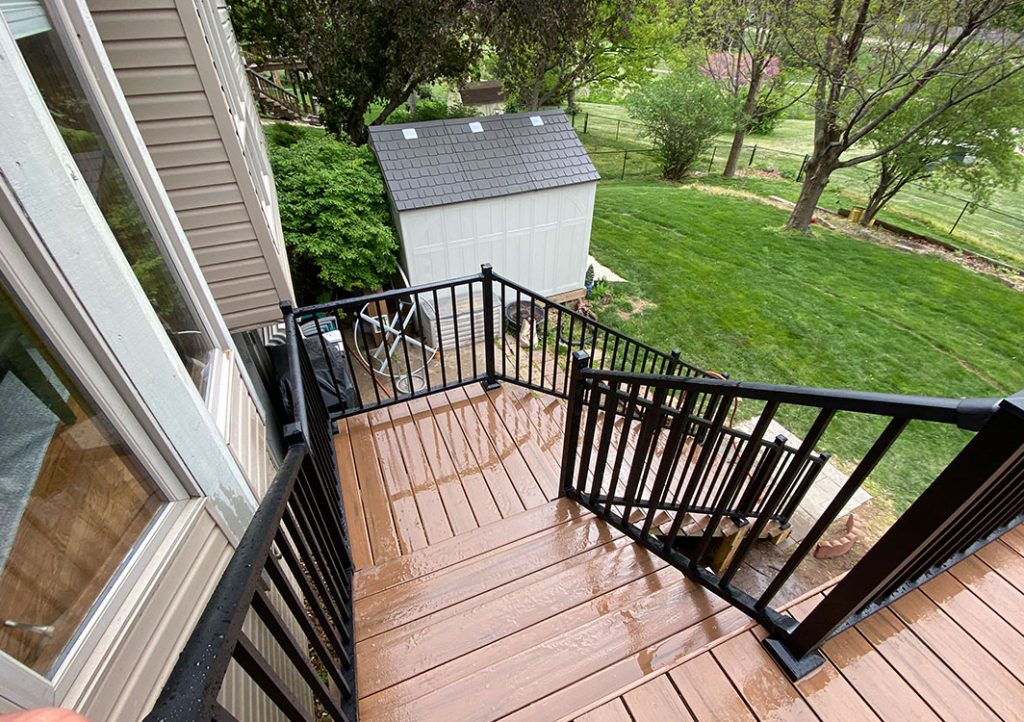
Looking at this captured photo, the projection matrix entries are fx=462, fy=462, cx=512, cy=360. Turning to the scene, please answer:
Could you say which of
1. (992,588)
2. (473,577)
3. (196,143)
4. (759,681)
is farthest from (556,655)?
(196,143)

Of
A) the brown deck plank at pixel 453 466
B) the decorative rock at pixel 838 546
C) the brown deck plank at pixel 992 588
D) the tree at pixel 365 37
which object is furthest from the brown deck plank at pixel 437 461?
the tree at pixel 365 37

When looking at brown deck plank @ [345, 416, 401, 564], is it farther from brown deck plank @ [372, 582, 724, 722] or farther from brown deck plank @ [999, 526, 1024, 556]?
brown deck plank @ [999, 526, 1024, 556]

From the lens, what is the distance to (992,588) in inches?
64.4

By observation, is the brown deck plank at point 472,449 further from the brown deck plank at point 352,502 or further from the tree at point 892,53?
the tree at point 892,53

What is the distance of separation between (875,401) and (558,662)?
132 centimetres

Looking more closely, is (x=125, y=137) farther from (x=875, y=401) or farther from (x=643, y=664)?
(x=643, y=664)

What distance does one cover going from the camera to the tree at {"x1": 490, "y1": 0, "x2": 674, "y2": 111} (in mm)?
9273

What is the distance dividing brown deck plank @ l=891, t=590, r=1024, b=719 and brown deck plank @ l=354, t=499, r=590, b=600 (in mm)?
1267

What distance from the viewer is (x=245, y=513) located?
179 centimetres

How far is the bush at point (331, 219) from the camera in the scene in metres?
6.21

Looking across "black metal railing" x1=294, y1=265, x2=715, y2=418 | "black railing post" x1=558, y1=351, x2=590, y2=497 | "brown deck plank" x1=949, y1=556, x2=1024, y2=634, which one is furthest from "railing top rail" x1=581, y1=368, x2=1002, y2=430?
"black metal railing" x1=294, y1=265, x2=715, y2=418

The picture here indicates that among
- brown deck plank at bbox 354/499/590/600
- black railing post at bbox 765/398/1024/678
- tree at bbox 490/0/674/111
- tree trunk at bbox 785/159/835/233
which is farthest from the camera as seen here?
tree trunk at bbox 785/159/835/233

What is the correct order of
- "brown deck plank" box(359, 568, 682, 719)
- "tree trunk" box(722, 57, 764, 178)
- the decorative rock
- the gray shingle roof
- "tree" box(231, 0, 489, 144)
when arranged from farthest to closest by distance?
"tree trunk" box(722, 57, 764, 178), "tree" box(231, 0, 489, 144), the gray shingle roof, the decorative rock, "brown deck plank" box(359, 568, 682, 719)

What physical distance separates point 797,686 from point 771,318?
7.95 m
